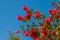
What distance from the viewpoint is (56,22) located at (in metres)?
6.89

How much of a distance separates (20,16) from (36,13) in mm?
477

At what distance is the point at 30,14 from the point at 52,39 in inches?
38.3

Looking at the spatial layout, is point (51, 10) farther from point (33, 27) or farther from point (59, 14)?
point (33, 27)

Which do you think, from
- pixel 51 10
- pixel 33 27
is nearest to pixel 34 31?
pixel 33 27

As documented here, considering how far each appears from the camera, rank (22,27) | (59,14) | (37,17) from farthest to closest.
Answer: (22,27), (37,17), (59,14)

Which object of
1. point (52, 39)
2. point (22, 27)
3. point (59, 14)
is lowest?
point (52, 39)

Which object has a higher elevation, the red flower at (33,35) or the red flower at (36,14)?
the red flower at (36,14)

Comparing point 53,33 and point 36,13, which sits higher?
point 36,13

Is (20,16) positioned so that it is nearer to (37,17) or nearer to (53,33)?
(37,17)

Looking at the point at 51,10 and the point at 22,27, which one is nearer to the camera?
the point at 51,10

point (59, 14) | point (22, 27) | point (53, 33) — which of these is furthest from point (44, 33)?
point (22, 27)

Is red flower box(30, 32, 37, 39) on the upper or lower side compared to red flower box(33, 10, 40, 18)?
lower

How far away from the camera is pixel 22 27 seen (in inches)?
293

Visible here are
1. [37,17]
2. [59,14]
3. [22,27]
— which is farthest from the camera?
[22,27]
